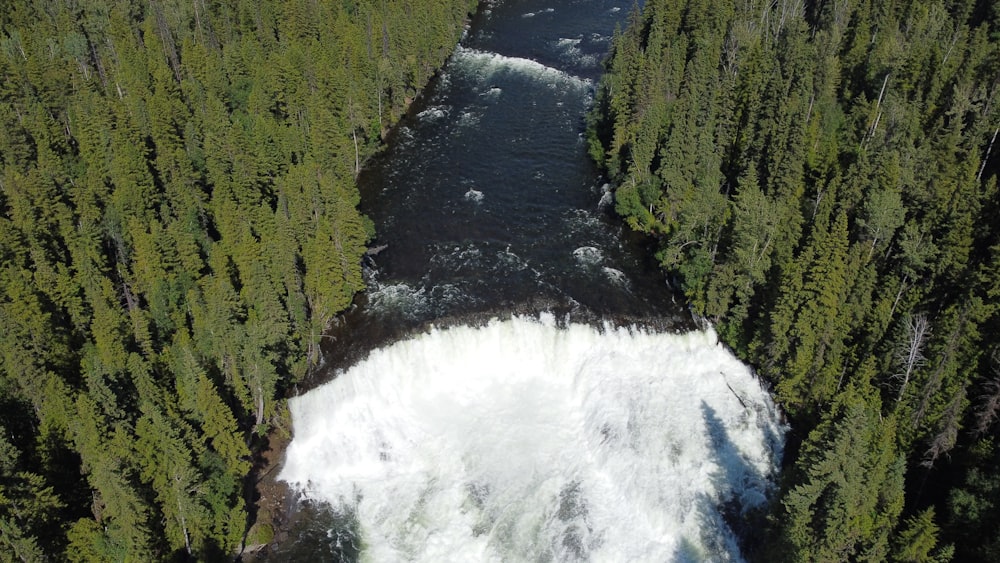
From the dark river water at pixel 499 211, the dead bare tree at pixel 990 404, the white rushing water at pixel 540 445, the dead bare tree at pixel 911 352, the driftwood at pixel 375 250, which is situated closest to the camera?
the dead bare tree at pixel 990 404

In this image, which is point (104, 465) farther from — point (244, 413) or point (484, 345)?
point (484, 345)

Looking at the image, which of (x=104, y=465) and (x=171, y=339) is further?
(x=171, y=339)

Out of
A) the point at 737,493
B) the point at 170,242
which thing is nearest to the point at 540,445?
the point at 737,493

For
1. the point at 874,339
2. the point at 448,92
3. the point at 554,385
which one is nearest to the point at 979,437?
the point at 874,339

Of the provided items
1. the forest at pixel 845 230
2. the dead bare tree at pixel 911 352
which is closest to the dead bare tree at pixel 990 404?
the forest at pixel 845 230

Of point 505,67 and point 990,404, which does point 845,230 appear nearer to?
point 990,404

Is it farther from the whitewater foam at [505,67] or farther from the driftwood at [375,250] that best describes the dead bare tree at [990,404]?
the whitewater foam at [505,67]
